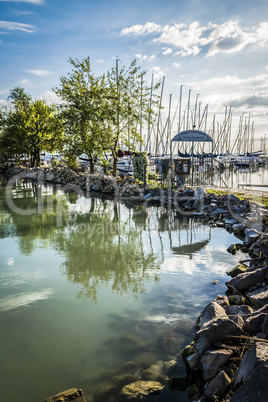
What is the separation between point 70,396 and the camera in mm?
3309

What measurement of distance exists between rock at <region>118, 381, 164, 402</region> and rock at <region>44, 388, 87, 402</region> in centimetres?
48

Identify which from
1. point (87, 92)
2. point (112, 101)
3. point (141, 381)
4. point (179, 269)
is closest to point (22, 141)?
point (87, 92)

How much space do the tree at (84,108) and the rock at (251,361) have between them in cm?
2323

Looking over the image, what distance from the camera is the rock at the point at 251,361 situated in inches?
109

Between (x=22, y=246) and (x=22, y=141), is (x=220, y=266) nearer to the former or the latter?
(x=22, y=246)

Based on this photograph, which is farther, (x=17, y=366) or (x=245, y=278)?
(x=245, y=278)

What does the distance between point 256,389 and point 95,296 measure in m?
4.12

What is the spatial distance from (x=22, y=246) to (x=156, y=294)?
5.51 metres

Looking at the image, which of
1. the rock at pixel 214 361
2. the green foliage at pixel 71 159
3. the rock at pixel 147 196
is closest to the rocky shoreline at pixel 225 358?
the rock at pixel 214 361

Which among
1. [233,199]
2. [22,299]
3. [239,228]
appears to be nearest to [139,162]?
[233,199]

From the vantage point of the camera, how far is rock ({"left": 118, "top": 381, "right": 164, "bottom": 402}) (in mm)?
3449

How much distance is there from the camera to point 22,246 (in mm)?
9594

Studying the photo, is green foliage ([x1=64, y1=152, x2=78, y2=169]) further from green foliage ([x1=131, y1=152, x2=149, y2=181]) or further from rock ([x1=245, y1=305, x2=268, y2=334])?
rock ([x1=245, y1=305, x2=268, y2=334])

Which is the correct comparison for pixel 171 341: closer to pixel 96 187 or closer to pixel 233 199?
pixel 233 199
